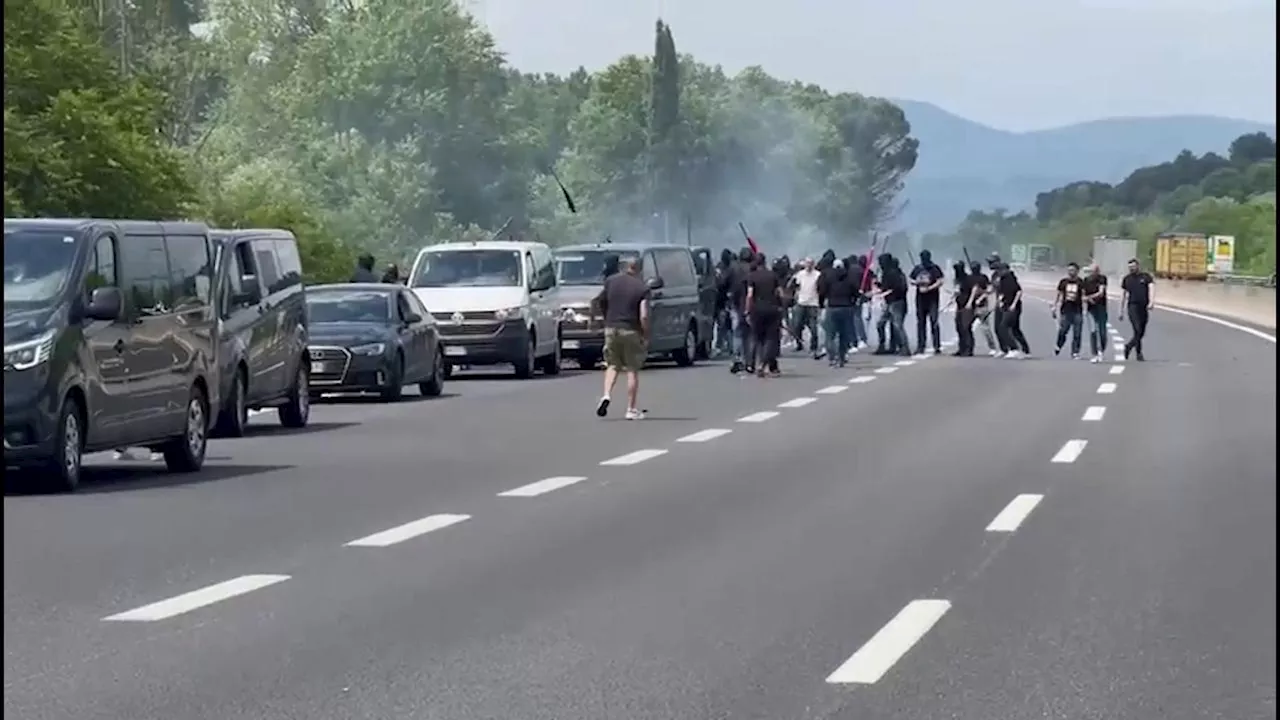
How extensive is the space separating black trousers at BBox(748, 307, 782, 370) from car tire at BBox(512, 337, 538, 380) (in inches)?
117

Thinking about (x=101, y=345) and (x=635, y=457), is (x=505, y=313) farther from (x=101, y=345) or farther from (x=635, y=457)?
(x=101, y=345)

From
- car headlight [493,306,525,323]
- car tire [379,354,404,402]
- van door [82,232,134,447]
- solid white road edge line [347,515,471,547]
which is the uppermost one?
van door [82,232,134,447]

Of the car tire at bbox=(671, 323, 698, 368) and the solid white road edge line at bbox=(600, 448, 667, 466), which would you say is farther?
the car tire at bbox=(671, 323, 698, 368)

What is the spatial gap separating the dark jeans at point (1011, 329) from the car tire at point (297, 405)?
18.7 meters

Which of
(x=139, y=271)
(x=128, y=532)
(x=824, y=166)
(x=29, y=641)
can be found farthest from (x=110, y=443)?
(x=824, y=166)

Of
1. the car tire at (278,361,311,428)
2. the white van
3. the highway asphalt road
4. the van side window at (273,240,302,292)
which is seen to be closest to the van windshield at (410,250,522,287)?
the white van

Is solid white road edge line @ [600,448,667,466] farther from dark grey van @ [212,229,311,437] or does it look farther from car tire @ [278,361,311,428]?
car tire @ [278,361,311,428]

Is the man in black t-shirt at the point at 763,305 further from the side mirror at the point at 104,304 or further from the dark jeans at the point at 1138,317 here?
the side mirror at the point at 104,304

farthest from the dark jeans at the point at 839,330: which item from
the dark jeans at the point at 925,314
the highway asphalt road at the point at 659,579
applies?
the highway asphalt road at the point at 659,579

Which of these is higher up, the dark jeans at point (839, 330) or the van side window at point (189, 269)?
the van side window at point (189, 269)

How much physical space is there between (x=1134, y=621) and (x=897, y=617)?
97 centimetres

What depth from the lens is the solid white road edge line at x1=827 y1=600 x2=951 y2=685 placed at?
29.2ft

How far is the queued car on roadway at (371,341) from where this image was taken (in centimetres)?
2812

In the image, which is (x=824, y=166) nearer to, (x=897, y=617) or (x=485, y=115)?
(x=485, y=115)
